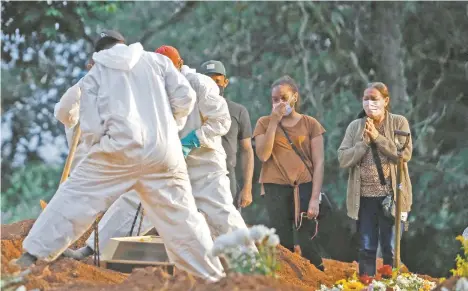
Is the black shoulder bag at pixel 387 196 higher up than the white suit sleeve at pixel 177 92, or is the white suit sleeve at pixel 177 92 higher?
the white suit sleeve at pixel 177 92

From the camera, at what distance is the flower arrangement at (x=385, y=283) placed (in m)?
8.66

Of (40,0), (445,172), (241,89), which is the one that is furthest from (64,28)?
(445,172)

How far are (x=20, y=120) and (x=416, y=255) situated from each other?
276 inches

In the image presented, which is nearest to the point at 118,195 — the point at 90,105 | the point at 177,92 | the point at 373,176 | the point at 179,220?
the point at 179,220

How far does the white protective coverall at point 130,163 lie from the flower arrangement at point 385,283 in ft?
5.12

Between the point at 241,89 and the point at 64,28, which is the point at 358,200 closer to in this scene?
the point at 241,89

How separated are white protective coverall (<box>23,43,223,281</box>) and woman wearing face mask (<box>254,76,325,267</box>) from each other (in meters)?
2.84

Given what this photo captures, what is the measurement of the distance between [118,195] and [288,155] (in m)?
3.18

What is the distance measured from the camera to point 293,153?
10406 millimetres

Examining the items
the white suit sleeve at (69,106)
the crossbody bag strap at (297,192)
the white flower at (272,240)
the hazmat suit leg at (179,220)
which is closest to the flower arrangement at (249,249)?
the white flower at (272,240)

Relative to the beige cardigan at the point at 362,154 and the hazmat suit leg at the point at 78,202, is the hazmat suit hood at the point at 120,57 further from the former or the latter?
the beige cardigan at the point at 362,154

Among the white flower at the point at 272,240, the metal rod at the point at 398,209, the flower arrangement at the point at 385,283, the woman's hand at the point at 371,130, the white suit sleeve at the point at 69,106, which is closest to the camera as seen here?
the white flower at the point at 272,240

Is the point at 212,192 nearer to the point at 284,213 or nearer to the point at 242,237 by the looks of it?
the point at 284,213

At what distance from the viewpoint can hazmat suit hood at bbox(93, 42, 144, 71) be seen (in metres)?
7.41
